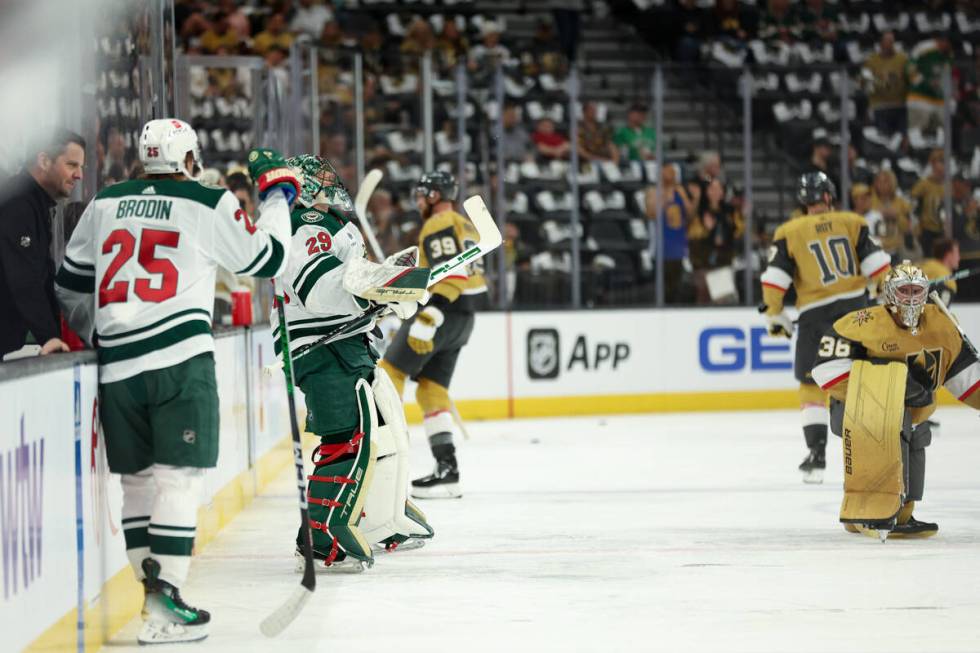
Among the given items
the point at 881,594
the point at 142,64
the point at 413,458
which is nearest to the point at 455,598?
the point at 881,594

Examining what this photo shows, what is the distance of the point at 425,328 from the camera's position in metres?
7.02

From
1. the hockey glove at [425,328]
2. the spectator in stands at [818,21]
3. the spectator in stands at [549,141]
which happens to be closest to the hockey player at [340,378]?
the hockey glove at [425,328]

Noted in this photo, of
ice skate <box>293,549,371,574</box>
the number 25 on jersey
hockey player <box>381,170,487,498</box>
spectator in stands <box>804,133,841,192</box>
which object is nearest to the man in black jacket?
the number 25 on jersey

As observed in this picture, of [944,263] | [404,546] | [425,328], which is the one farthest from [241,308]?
[944,263]

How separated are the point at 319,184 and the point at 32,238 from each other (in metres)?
1.08

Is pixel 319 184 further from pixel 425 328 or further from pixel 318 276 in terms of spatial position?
pixel 425 328

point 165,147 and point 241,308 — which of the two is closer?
point 165,147

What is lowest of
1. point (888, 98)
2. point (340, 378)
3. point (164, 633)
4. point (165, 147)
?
point (164, 633)

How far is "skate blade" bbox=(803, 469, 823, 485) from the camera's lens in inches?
293

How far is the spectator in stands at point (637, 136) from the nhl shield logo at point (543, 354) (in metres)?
1.65

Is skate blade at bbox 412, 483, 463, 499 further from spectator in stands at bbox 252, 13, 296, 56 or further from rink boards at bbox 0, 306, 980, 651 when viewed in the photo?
spectator in stands at bbox 252, 13, 296, 56

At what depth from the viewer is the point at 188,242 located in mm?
4027

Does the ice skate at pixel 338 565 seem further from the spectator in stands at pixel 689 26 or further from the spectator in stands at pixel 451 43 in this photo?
the spectator in stands at pixel 689 26

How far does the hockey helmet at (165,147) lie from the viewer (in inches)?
161
